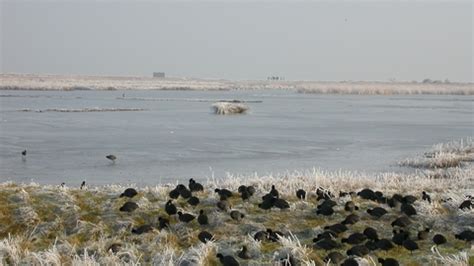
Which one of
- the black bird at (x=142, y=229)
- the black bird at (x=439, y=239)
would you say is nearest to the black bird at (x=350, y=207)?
the black bird at (x=439, y=239)

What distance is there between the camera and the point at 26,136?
26.6m

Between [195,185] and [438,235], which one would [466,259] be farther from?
[195,185]

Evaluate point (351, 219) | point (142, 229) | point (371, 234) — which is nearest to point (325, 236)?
point (371, 234)

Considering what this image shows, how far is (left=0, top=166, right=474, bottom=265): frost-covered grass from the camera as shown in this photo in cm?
762

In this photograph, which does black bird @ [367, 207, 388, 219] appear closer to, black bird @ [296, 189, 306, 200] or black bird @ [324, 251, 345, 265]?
black bird @ [296, 189, 306, 200]

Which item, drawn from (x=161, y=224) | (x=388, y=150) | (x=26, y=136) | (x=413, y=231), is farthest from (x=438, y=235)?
(x=26, y=136)

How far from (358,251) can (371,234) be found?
62 centimetres

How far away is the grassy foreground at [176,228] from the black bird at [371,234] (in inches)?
11.5

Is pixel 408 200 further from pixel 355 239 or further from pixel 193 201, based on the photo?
pixel 193 201

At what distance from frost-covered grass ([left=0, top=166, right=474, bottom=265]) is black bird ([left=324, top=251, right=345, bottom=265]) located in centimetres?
12

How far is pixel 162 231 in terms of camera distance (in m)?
8.47

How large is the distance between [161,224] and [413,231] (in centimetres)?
338

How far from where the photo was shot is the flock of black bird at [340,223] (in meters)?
7.64

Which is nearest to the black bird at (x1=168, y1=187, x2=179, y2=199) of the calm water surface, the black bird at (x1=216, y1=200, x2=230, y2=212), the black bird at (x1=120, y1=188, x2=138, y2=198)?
the black bird at (x1=120, y1=188, x2=138, y2=198)
